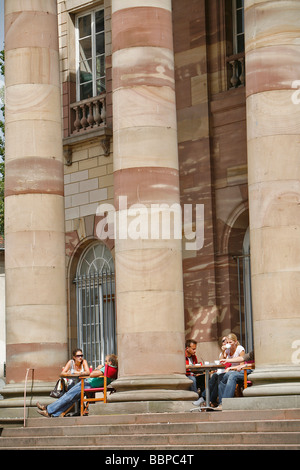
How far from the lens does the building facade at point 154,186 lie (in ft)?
59.6

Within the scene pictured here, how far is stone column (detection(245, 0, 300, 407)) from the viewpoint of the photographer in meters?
17.7

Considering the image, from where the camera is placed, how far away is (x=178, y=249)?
19688 mm

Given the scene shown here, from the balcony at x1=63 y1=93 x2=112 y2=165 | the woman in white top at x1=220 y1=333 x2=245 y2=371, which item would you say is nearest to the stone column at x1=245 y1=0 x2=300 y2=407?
the woman in white top at x1=220 y1=333 x2=245 y2=371

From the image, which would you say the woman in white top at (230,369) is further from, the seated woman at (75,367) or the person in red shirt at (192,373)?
the seated woman at (75,367)

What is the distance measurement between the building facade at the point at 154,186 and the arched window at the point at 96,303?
0.04m

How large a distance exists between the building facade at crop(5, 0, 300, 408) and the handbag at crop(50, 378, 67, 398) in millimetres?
531

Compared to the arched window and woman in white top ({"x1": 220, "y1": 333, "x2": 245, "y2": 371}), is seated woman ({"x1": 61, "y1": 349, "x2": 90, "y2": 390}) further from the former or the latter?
the arched window

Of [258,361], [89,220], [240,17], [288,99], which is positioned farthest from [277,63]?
[89,220]

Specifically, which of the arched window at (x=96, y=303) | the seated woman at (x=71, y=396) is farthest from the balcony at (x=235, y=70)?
the seated woman at (x=71, y=396)

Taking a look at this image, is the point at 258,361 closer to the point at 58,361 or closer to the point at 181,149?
the point at 58,361

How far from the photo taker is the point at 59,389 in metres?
21.4

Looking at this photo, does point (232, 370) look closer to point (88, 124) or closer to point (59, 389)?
point (59, 389)

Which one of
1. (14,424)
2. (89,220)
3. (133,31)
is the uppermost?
(133,31)

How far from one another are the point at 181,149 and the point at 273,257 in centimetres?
811
